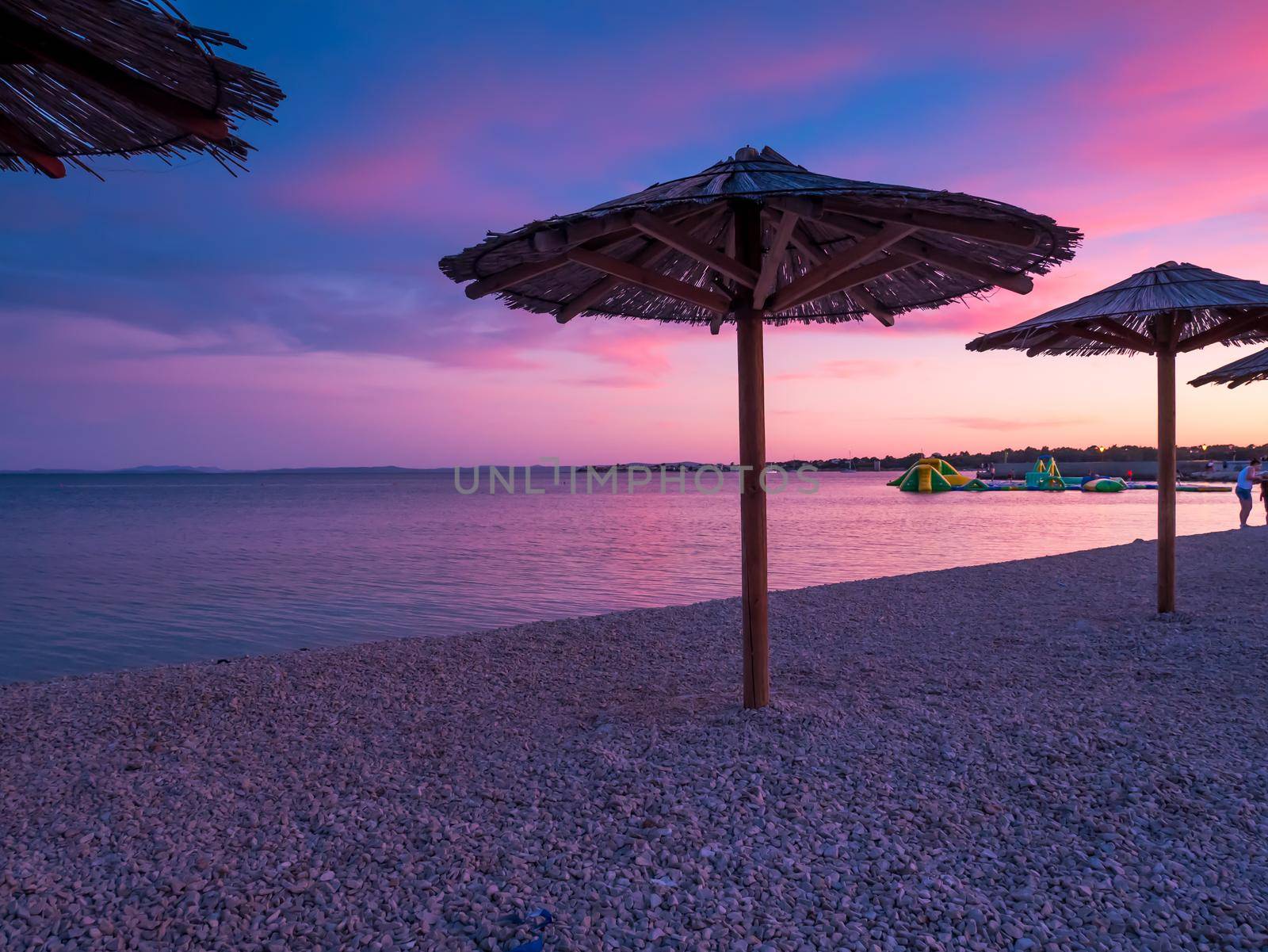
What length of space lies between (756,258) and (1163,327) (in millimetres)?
4439

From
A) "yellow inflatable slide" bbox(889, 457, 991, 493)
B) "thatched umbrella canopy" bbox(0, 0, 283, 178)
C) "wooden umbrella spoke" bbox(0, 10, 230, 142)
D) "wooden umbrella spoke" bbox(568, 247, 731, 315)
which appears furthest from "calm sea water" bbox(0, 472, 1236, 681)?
"yellow inflatable slide" bbox(889, 457, 991, 493)

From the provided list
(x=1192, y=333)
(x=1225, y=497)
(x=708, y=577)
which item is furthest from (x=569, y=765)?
(x=1225, y=497)

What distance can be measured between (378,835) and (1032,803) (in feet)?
8.45

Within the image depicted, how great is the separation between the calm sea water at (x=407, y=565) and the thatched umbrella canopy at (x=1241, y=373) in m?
5.49

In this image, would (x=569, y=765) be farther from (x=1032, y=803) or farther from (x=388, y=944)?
(x=1032, y=803)

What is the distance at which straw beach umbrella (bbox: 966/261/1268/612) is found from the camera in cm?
580

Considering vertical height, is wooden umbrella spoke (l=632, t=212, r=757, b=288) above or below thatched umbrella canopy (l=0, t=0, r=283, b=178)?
below

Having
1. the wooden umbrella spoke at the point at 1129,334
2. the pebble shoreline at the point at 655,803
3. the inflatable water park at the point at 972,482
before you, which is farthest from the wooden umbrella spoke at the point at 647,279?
the inflatable water park at the point at 972,482

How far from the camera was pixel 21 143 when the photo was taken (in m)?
2.95

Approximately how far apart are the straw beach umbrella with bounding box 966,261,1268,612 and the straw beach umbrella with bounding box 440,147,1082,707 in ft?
5.91

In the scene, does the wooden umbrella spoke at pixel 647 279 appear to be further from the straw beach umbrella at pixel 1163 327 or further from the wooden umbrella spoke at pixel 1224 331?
the wooden umbrella spoke at pixel 1224 331

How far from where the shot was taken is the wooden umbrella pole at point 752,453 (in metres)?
4.16

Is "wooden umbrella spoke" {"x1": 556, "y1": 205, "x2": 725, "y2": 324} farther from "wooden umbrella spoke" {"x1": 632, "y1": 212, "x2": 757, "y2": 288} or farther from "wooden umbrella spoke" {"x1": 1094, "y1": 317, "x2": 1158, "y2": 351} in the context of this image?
"wooden umbrella spoke" {"x1": 1094, "y1": 317, "x2": 1158, "y2": 351}

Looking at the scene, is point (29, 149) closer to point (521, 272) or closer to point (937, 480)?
point (521, 272)
